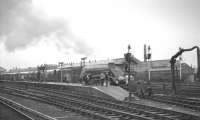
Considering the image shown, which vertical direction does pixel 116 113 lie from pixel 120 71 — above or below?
below

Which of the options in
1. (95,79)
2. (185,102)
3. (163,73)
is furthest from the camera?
(163,73)

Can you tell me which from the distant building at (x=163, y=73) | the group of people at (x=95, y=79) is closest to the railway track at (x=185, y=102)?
the group of people at (x=95, y=79)

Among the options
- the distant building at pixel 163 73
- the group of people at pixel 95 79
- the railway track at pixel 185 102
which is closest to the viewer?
the railway track at pixel 185 102

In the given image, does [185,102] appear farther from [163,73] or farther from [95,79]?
[163,73]

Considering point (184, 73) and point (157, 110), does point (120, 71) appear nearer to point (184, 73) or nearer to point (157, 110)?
point (157, 110)

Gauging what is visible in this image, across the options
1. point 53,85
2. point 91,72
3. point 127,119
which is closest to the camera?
point 127,119

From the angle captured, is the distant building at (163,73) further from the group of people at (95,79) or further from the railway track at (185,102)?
the railway track at (185,102)

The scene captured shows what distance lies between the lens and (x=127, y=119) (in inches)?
463

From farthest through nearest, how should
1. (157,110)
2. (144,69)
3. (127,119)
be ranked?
(144,69) < (157,110) < (127,119)

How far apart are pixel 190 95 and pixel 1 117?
A: 1807cm

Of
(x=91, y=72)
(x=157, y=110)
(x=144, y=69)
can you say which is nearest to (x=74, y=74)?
(x=91, y=72)

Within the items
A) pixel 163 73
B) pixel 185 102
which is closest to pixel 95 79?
pixel 185 102

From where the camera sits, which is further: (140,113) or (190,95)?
(190,95)

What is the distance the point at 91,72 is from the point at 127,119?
2057 cm
